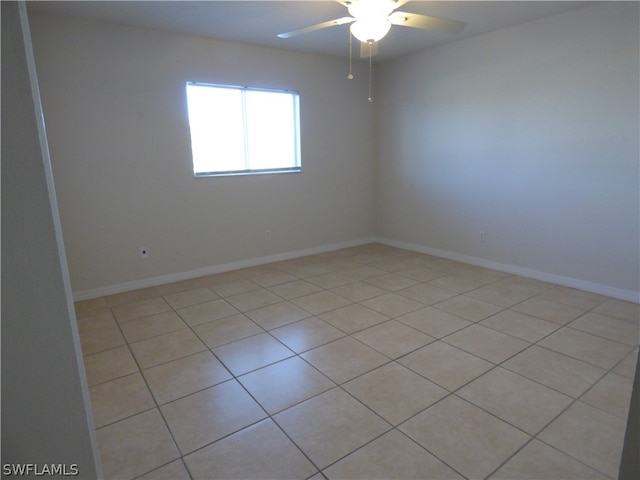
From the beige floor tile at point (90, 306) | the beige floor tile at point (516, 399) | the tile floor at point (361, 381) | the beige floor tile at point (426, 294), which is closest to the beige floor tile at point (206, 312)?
the tile floor at point (361, 381)

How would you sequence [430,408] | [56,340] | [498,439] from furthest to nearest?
[430,408] < [498,439] < [56,340]

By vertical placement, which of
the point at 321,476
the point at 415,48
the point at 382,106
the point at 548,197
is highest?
the point at 415,48

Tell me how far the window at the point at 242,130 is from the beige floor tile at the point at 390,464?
10.6ft

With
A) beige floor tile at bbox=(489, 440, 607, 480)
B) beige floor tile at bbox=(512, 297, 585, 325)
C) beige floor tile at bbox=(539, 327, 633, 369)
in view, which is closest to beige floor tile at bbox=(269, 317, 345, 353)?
beige floor tile at bbox=(489, 440, 607, 480)

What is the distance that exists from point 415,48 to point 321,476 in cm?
448

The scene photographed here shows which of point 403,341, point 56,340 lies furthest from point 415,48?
point 56,340

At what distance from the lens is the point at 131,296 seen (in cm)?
358

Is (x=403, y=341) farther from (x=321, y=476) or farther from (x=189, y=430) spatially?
(x=189, y=430)

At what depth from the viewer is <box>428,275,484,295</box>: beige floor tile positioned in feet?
11.9

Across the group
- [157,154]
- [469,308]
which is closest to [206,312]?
[157,154]

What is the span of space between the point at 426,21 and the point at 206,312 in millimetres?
2742

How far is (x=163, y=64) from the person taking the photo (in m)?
3.61

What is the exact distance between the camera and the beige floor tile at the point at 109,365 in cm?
226

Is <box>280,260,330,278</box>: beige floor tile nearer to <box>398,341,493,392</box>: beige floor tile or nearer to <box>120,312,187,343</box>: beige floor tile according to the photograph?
<box>120,312,187,343</box>: beige floor tile
